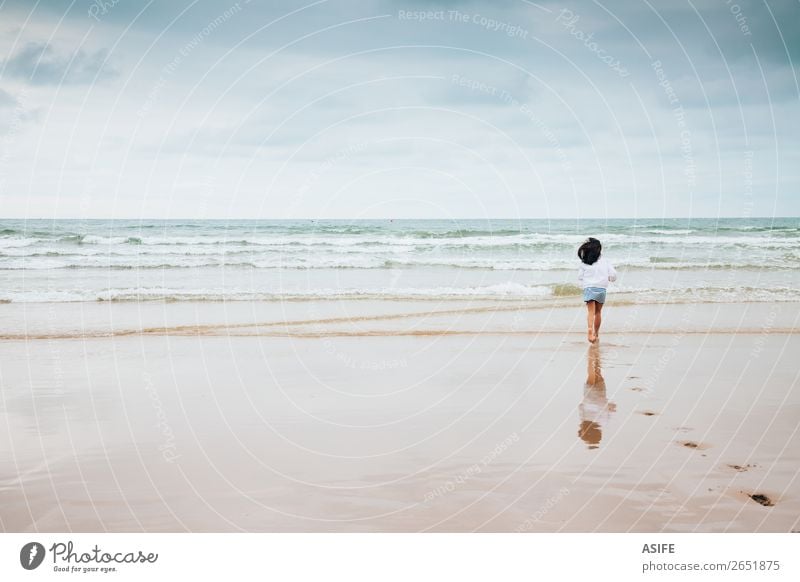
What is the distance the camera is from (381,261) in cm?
2212

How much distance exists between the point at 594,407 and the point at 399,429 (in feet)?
6.55

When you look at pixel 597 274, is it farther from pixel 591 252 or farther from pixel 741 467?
pixel 741 467

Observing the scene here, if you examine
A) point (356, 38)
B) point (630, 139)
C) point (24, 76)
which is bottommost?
point (24, 76)

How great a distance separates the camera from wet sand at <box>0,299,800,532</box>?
431cm

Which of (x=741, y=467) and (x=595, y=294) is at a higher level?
(x=595, y=294)

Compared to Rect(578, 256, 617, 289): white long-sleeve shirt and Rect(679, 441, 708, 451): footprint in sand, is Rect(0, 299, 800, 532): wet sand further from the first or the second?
Rect(578, 256, 617, 289): white long-sleeve shirt

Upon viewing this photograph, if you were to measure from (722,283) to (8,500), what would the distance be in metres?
15.9

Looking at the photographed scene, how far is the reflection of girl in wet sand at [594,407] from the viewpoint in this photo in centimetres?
568

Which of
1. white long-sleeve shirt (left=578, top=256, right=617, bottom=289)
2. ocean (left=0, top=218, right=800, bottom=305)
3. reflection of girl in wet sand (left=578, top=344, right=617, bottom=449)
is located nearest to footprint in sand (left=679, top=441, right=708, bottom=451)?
reflection of girl in wet sand (left=578, top=344, right=617, bottom=449)

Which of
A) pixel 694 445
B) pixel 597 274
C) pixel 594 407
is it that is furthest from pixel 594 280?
pixel 694 445

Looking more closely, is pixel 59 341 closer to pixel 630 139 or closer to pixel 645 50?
pixel 645 50

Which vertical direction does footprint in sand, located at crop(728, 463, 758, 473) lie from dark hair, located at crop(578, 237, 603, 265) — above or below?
below

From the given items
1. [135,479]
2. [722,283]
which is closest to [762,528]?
[135,479]

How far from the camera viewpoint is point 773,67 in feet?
28.6
